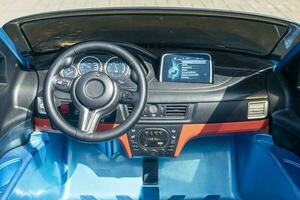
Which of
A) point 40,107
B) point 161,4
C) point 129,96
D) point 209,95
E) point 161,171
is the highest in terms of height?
point 129,96

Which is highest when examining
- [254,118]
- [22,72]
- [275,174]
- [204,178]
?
[22,72]

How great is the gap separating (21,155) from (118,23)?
1.12 m

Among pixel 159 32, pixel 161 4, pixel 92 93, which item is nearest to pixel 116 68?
pixel 92 93

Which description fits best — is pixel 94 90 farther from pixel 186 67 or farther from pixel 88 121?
pixel 186 67

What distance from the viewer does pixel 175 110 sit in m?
2.88

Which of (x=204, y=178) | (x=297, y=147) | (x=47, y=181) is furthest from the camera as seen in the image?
(x=204, y=178)

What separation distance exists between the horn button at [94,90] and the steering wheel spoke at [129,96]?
6 cm

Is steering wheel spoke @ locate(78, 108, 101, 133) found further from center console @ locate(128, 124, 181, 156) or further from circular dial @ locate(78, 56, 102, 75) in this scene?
center console @ locate(128, 124, 181, 156)

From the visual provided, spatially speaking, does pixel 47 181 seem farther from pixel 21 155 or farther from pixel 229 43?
pixel 229 43

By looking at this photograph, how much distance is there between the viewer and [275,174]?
2807 mm

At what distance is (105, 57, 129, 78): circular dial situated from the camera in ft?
9.00

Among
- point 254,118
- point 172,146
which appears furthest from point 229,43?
point 172,146

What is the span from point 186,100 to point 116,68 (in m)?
0.42

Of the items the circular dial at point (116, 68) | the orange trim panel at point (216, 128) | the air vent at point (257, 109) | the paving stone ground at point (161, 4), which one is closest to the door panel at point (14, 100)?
the circular dial at point (116, 68)
